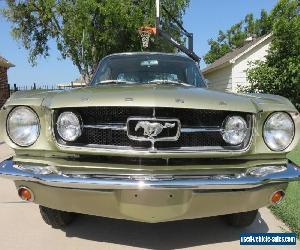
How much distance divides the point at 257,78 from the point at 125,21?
25.4 ft

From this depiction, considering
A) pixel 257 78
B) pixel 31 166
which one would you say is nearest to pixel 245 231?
pixel 31 166

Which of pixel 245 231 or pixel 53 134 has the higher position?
pixel 53 134

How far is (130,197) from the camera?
2873 millimetres

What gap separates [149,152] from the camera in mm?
2867

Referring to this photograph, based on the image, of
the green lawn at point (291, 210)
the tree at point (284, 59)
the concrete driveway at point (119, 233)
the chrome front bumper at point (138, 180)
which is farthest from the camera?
the tree at point (284, 59)

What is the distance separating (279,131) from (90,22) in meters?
18.4

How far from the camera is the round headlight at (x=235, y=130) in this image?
121 inches

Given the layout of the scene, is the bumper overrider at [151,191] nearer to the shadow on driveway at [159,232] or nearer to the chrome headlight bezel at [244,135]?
the chrome headlight bezel at [244,135]

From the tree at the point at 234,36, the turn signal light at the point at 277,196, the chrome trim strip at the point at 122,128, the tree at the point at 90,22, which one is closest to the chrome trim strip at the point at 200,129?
the chrome trim strip at the point at 122,128

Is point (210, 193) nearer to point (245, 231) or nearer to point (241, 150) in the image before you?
point (241, 150)

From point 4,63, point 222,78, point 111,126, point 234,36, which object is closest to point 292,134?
point 111,126

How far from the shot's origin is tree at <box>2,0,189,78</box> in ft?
66.6

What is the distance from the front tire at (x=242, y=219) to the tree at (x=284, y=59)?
38.4 ft

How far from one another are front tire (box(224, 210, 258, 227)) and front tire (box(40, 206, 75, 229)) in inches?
57.4
